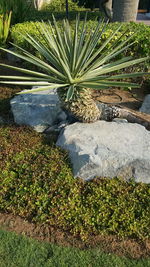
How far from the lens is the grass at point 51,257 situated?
3.02 meters

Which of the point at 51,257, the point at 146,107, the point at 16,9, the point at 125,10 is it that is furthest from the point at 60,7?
the point at 51,257

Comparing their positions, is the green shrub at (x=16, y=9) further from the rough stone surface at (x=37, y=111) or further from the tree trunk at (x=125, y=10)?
the rough stone surface at (x=37, y=111)

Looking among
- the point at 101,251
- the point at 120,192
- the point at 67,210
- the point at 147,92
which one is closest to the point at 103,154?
the point at 120,192

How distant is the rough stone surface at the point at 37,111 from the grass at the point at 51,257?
1915mm

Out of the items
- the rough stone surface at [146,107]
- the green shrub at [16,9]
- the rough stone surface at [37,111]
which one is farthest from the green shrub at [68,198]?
the green shrub at [16,9]

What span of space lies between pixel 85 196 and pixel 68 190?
212 mm

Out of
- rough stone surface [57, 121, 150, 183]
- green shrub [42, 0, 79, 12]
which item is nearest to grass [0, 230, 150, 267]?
rough stone surface [57, 121, 150, 183]

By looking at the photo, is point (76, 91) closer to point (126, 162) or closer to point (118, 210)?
point (126, 162)

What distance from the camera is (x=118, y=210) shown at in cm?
340

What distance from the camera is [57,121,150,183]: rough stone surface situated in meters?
3.68

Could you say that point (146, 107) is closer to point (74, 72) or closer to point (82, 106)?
point (82, 106)

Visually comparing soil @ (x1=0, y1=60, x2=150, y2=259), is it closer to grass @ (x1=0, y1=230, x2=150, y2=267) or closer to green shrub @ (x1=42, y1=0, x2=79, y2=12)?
grass @ (x1=0, y1=230, x2=150, y2=267)

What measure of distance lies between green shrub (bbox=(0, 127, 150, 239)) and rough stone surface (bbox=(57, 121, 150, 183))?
12 centimetres

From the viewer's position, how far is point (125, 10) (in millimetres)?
7461
